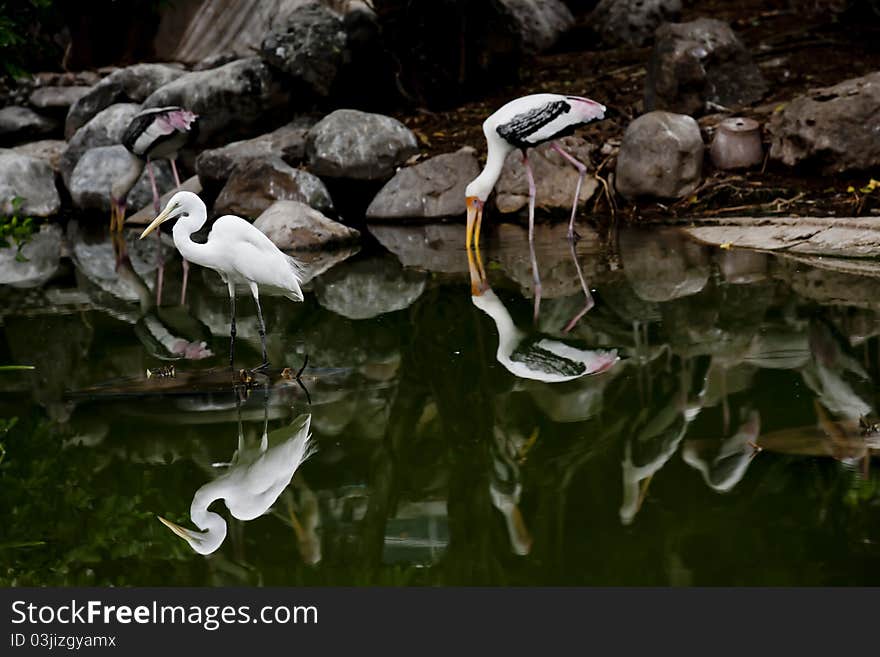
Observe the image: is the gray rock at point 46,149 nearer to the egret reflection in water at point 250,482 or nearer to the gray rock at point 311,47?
the gray rock at point 311,47

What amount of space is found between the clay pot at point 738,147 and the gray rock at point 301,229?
3613 millimetres

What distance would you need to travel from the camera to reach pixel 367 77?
14469 millimetres

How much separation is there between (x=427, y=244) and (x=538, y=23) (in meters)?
7.71

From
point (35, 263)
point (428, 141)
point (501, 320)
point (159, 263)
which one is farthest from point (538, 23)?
point (501, 320)

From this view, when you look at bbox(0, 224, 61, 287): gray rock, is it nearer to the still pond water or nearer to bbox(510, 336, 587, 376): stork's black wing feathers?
the still pond water

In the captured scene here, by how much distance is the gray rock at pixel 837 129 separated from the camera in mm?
10062

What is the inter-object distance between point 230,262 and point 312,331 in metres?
1.41

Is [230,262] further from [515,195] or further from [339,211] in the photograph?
[339,211]

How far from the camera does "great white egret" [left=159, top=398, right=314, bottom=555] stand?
381 cm

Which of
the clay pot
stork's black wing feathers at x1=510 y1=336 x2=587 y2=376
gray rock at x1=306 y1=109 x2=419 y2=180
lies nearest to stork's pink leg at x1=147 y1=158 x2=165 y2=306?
gray rock at x1=306 y1=109 x2=419 y2=180

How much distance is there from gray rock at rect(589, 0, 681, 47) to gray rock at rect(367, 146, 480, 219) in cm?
558

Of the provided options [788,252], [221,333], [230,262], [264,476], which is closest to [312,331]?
[221,333]

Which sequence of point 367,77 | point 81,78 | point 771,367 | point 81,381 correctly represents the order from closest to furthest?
point 771,367 → point 81,381 → point 367,77 → point 81,78

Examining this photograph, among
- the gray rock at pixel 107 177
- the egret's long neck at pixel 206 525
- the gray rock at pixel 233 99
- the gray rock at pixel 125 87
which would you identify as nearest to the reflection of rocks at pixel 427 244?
the gray rock at pixel 233 99
